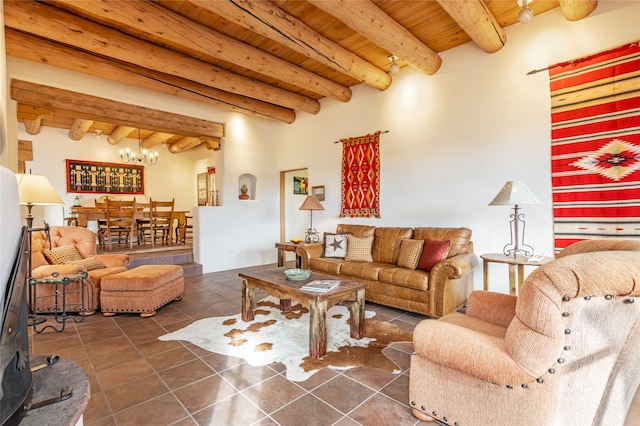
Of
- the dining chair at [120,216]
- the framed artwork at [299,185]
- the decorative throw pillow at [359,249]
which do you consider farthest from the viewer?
the framed artwork at [299,185]

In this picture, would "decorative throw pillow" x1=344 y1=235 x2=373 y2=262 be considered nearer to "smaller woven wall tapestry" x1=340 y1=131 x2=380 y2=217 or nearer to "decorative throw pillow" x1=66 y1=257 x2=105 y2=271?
"smaller woven wall tapestry" x1=340 y1=131 x2=380 y2=217

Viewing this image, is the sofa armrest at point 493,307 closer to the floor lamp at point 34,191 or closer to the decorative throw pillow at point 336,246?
the decorative throw pillow at point 336,246

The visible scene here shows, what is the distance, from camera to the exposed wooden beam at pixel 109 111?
388 cm

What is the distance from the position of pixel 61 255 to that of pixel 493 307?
4.31m

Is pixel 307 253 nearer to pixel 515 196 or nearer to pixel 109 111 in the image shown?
pixel 515 196

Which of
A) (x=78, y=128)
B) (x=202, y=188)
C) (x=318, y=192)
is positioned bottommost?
(x=318, y=192)

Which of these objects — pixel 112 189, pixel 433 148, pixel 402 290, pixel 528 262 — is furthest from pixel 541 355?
pixel 112 189

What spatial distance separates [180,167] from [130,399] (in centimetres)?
811

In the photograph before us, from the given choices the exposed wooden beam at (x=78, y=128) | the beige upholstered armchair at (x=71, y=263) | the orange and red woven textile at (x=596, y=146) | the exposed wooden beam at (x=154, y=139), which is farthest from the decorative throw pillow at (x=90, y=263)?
the orange and red woven textile at (x=596, y=146)

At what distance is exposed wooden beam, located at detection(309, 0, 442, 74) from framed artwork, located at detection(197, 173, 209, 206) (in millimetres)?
6663

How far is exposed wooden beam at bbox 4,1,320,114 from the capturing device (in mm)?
2889

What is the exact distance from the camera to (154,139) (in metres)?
7.30

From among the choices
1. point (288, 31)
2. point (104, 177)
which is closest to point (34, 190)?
point (288, 31)

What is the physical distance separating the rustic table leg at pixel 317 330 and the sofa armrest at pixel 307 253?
1.86m
